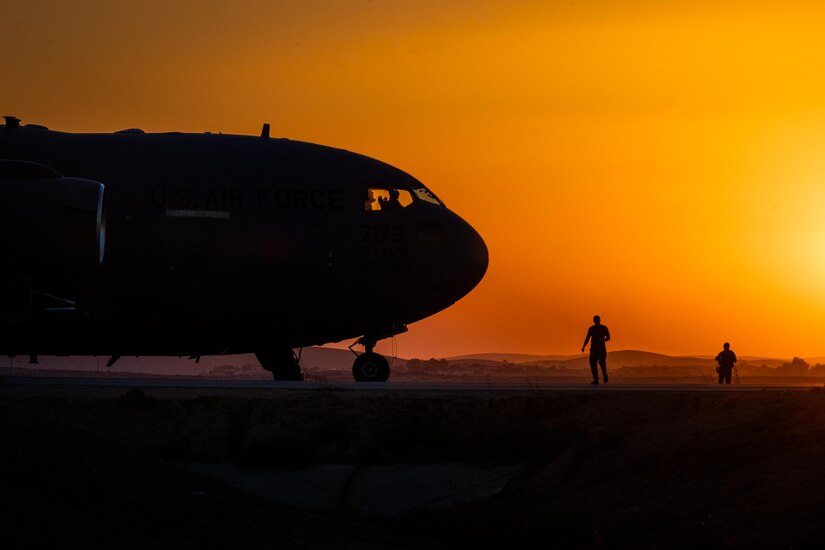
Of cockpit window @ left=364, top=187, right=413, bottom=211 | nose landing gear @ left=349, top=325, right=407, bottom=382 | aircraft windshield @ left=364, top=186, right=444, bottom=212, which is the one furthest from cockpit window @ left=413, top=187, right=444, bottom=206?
nose landing gear @ left=349, top=325, right=407, bottom=382

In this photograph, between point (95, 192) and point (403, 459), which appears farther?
point (403, 459)

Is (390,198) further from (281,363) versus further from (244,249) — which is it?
(281,363)

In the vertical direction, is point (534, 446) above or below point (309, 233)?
below

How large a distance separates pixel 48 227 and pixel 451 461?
9111 millimetres

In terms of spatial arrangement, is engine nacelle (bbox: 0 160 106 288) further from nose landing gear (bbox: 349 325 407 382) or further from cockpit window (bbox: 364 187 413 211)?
nose landing gear (bbox: 349 325 407 382)

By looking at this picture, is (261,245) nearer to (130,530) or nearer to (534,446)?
(534,446)

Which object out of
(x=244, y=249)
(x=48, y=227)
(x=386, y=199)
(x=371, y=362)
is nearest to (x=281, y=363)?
(x=371, y=362)

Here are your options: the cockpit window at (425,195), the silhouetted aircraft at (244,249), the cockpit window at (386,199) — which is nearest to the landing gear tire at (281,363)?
the silhouetted aircraft at (244,249)

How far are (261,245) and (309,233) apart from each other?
1107 mm

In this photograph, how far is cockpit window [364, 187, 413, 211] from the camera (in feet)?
106

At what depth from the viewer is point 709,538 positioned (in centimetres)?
1692

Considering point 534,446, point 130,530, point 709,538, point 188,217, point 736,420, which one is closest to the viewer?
point 130,530

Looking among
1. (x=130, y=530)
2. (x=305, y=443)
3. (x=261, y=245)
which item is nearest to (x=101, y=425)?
(x=305, y=443)

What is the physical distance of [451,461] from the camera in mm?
24438
